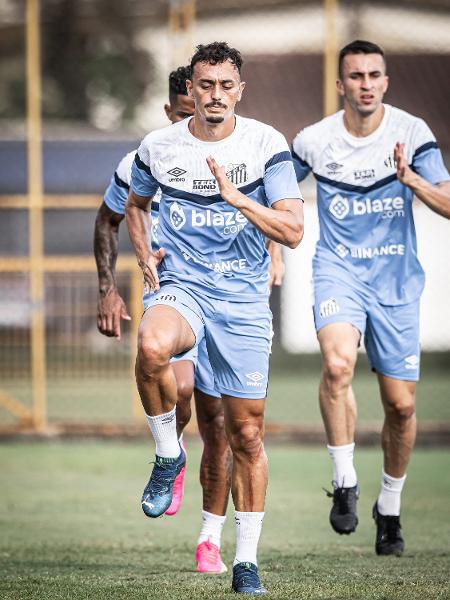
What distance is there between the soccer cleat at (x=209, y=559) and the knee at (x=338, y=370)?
1262mm

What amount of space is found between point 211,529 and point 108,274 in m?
1.64

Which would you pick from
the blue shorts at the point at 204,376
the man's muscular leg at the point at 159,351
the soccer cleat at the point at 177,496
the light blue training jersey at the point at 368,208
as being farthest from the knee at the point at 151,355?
the light blue training jersey at the point at 368,208

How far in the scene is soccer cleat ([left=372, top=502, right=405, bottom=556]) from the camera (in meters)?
7.96

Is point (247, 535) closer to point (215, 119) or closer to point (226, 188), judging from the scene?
point (226, 188)

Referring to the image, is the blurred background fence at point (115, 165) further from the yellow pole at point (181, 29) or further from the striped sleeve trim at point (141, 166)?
the striped sleeve trim at point (141, 166)

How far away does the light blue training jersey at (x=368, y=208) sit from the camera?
8.00 m

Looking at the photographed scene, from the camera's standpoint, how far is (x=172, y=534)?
902 cm

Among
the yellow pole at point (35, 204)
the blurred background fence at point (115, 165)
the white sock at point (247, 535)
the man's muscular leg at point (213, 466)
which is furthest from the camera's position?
the blurred background fence at point (115, 165)

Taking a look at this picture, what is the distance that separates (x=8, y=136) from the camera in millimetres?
15398

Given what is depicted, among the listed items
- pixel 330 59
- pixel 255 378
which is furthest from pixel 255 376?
pixel 330 59

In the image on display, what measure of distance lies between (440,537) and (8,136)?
864 cm

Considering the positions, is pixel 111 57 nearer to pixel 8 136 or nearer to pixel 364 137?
pixel 8 136

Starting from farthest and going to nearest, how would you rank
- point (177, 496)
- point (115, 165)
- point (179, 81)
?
1. point (115, 165)
2. point (179, 81)
3. point (177, 496)

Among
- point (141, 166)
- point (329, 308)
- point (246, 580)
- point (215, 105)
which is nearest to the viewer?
point (246, 580)
